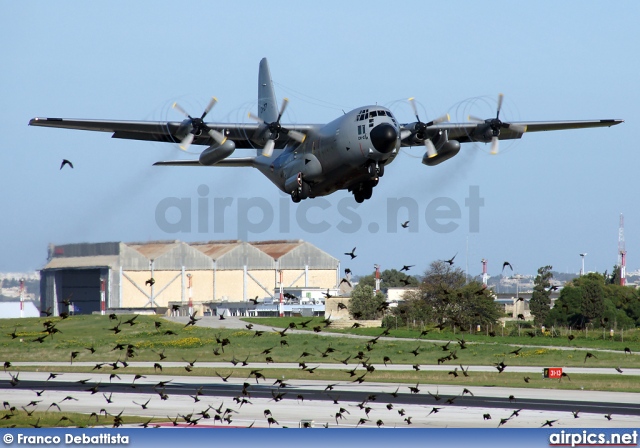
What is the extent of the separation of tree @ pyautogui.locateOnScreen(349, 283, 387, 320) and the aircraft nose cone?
5384 centimetres

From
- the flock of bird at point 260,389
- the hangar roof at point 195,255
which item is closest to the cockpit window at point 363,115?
the flock of bird at point 260,389

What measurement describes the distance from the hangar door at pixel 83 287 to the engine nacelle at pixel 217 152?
67226 millimetres

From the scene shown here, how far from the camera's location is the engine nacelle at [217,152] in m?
44.7

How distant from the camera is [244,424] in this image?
30719 millimetres

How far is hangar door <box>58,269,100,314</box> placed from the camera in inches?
4333

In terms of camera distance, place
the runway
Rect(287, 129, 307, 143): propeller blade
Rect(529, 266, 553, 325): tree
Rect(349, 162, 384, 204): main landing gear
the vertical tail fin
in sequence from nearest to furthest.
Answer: the runway < Rect(349, 162, 384, 204): main landing gear < Rect(287, 129, 307, 143): propeller blade < the vertical tail fin < Rect(529, 266, 553, 325): tree

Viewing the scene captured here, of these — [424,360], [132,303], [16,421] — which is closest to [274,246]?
[132,303]

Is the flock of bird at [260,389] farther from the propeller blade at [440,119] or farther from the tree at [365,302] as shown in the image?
the tree at [365,302]

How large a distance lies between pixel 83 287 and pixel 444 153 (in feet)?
262

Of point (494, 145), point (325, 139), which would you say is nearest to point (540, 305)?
point (494, 145)

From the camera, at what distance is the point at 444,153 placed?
47.6m

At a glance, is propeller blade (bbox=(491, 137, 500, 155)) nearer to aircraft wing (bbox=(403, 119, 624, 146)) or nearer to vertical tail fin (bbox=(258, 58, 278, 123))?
aircraft wing (bbox=(403, 119, 624, 146))

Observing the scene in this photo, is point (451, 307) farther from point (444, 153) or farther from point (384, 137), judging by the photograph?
point (384, 137)

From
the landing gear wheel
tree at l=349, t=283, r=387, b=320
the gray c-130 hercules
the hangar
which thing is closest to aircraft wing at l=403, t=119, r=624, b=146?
the gray c-130 hercules
